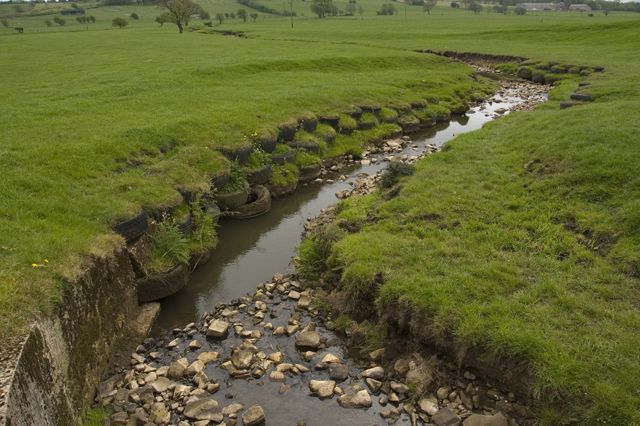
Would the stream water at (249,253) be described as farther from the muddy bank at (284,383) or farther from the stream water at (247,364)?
the muddy bank at (284,383)

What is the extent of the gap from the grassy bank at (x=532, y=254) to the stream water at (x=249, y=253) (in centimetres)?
169

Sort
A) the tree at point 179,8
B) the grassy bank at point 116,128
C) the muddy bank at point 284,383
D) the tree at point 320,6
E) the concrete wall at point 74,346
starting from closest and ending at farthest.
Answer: the concrete wall at point 74,346, the muddy bank at point 284,383, the grassy bank at point 116,128, the tree at point 179,8, the tree at point 320,6

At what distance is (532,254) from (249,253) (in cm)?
902

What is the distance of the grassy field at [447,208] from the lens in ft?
31.1

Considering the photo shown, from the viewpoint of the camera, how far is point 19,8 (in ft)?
612

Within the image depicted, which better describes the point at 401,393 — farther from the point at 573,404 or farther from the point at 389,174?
the point at 389,174

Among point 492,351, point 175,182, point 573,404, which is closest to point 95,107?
point 175,182

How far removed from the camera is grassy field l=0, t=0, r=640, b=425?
948cm

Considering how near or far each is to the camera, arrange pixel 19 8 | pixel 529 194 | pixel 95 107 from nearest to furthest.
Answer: pixel 529 194, pixel 95 107, pixel 19 8

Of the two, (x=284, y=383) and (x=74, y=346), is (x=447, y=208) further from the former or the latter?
(x=74, y=346)

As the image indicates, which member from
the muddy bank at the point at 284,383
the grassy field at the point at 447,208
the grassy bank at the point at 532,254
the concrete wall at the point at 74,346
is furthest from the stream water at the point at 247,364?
the grassy field at the point at 447,208

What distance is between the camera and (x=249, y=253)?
648 inches

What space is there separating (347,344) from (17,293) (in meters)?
7.19

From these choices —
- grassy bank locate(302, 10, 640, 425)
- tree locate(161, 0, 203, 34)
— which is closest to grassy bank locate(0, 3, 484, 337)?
grassy bank locate(302, 10, 640, 425)
